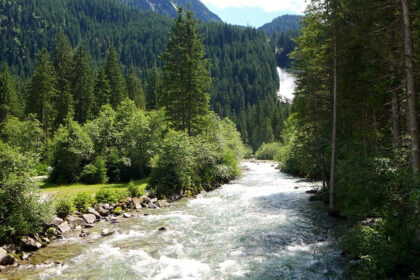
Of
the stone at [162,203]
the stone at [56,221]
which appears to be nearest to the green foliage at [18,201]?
the stone at [56,221]

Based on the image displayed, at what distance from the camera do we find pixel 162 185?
2384cm

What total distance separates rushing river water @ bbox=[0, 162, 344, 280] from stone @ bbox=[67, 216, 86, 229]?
0.81 metres

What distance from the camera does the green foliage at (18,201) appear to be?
12023 mm

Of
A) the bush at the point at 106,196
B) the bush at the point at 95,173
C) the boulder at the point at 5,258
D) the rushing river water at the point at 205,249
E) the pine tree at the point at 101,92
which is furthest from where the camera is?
the pine tree at the point at 101,92

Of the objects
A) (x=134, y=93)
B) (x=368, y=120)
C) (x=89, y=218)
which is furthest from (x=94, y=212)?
(x=134, y=93)

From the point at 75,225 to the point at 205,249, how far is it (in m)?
7.80

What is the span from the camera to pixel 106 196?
64.8ft

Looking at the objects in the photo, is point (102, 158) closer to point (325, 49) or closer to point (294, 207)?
point (294, 207)

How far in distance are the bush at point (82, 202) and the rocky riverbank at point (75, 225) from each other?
0.33 metres

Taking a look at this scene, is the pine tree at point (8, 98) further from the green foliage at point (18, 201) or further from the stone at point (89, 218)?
the green foliage at point (18, 201)

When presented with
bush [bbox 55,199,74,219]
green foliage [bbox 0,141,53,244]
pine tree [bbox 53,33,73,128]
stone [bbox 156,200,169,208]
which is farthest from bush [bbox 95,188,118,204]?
pine tree [bbox 53,33,73,128]

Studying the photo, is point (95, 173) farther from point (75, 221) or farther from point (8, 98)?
point (8, 98)

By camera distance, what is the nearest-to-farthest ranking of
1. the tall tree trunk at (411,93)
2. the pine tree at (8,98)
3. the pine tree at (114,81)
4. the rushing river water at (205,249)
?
the tall tree trunk at (411,93), the rushing river water at (205,249), the pine tree at (8,98), the pine tree at (114,81)

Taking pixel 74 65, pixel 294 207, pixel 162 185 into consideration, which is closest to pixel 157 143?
pixel 162 185
